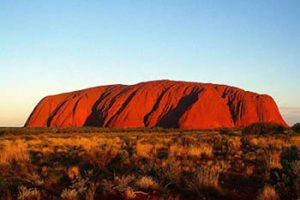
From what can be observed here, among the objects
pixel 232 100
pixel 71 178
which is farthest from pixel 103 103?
pixel 71 178

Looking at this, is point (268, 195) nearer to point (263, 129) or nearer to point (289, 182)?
point (289, 182)

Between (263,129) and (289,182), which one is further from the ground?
(289,182)

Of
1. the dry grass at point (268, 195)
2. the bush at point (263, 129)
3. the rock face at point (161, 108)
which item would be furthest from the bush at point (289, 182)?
the rock face at point (161, 108)

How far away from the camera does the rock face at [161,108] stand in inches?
2512

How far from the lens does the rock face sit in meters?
63.8

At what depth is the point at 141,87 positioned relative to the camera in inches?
2891

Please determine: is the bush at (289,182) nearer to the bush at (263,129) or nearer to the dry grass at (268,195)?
the dry grass at (268,195)

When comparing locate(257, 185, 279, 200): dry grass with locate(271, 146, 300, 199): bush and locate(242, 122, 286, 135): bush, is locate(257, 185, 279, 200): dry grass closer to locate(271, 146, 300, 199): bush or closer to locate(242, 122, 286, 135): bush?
locate(271, 146, 300, 199): bush

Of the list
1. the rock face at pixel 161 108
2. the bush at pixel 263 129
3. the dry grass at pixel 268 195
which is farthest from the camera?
the rock face at pixel 161 108

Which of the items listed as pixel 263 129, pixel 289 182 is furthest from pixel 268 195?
pixel 263 129

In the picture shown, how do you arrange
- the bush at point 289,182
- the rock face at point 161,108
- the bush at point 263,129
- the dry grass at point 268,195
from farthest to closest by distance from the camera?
the rock face at point 161,108 → the bush at point 263,129 → the bush at point 289,182 → the dry grass at point 268,195

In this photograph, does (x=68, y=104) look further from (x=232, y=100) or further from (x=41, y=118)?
(x=232, y=100)

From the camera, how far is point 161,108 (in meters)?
66.7

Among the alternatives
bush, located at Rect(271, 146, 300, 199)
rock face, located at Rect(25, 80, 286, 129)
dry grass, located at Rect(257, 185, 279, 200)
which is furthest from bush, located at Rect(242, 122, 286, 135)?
rock face, located at Rect(25, 80, 286, 129)
